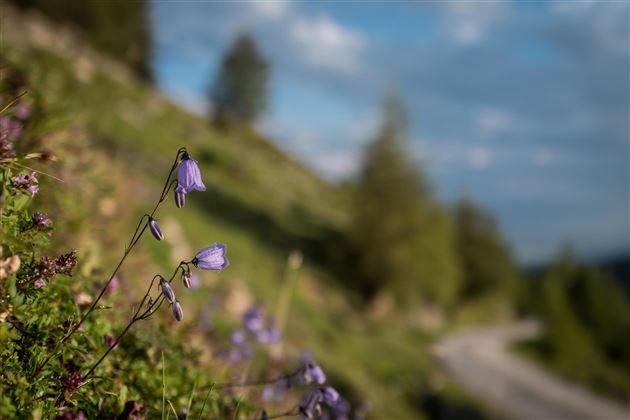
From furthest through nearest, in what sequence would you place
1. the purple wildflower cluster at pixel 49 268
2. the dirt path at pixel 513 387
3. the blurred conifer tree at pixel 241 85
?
the blurred conifer tree at pixel 241 85
the dirt path at pixel 513 387
the purple wildflower cluster at pixel 49 268

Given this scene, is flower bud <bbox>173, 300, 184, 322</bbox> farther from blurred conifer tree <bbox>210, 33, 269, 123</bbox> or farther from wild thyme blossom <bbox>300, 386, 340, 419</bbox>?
blurred conifer tree <bbox>210, 33, 269, 123</bbox>

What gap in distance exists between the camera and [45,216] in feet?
5.93

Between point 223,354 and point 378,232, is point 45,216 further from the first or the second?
point 378,232

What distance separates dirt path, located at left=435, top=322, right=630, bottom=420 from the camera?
2055 cm

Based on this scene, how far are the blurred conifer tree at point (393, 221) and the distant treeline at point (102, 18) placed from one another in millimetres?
21351

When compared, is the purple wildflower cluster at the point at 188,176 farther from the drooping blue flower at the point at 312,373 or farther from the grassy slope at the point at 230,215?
the grassy slope at the point at 230,215

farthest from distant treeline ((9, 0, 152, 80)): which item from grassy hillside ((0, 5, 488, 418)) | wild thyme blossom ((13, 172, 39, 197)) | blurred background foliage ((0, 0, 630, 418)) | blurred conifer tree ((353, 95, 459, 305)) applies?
wild thyme blossom ((13, 172, 39, 197))

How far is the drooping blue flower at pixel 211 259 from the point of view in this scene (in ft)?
6.37

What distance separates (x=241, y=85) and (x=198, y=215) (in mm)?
42521

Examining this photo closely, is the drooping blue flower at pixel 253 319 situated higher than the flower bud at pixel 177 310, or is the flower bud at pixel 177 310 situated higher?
the drooping blue flower at pixel 253 319

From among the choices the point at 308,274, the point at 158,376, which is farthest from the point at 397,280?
the point at 158,376

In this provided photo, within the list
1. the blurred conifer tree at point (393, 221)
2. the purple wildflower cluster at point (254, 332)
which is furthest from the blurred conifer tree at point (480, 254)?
the purple wildflower cluster at point (254, 332)

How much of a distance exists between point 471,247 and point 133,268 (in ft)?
159

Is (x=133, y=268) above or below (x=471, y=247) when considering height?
below
